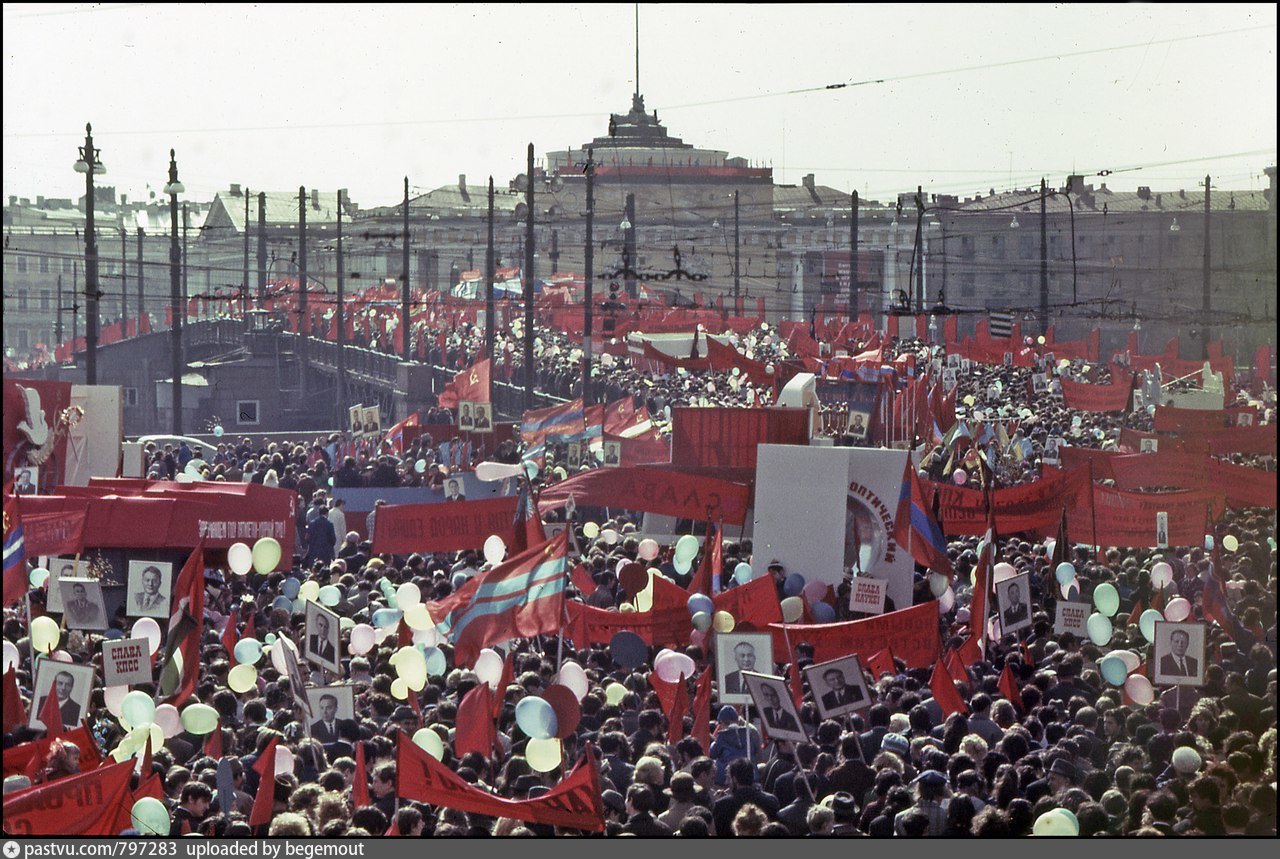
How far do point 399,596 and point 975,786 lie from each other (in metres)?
5.27

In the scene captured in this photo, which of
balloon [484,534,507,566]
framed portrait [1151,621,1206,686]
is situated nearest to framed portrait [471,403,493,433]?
balloon [484,534,507,566]

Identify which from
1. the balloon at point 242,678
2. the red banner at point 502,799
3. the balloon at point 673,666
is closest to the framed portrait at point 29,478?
the balloon at point 242,678

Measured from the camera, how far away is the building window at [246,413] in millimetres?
52744

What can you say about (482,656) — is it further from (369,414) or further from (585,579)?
(369,414)

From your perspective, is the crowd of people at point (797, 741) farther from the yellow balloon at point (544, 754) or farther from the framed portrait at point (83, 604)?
the framed portrait at point (83, 604)

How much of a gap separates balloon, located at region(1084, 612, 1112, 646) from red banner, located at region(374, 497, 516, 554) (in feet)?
15.8

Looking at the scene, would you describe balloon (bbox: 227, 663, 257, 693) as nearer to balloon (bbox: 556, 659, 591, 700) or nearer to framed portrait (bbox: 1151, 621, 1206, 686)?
balloon (bbox: 556, 659, 591, 700)

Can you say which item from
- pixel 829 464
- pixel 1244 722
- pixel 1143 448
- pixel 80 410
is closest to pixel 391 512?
pixel 829 464

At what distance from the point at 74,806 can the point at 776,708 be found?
374cm

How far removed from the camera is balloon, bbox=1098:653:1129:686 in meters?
11.8

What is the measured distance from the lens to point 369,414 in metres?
27.6

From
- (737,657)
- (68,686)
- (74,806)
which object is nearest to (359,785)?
(74,806)

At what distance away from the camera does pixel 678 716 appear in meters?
10.9

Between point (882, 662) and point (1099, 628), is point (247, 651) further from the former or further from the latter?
point (1099, 628)
